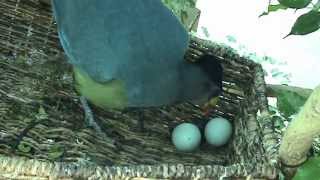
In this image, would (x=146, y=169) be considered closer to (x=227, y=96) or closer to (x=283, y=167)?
(x=283, y=167)

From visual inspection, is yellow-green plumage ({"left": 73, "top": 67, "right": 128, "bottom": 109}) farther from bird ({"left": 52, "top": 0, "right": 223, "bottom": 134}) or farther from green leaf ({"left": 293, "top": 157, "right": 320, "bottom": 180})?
green leaf ({"left": 293, "top": 157, "right": 320, "bottom": 180})

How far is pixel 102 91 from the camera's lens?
4.83 feet

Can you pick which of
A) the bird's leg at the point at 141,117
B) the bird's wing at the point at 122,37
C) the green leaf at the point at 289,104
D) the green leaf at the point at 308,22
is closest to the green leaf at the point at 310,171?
the green leaf at the point at 308,22

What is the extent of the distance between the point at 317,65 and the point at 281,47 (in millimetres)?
154

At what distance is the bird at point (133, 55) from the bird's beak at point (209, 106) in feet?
0.07

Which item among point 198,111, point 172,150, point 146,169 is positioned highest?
point 198,111

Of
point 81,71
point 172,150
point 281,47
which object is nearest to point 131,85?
point 81,71

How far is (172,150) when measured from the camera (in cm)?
157

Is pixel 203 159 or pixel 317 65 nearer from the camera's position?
pixel 203 159

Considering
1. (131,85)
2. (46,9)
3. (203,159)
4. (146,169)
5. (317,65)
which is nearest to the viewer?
(146,169)

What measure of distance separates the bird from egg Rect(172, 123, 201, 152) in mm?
81

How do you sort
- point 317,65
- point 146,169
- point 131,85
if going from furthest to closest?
1. point 317,65
2. point 131,85
3. point 146,169

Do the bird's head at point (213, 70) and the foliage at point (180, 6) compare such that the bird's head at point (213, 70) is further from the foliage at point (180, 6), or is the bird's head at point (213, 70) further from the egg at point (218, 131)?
the foliage at point (180, 6)

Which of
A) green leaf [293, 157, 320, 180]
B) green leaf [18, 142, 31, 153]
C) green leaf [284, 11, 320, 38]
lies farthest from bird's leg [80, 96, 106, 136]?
green leaf [293, 157, 320, 180]
